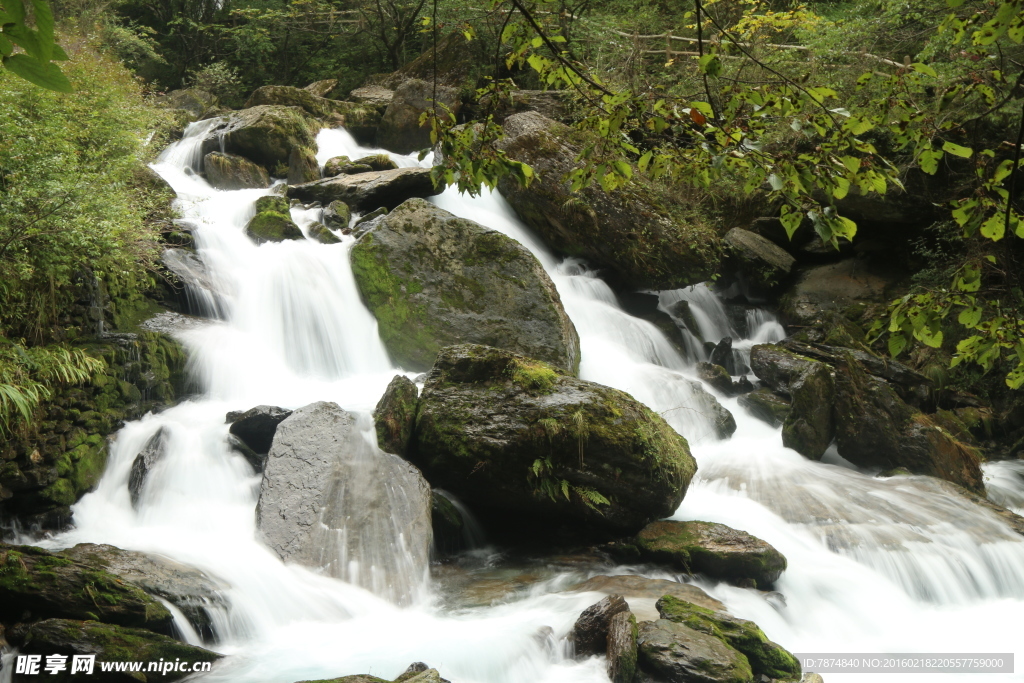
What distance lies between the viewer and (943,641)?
5895mm

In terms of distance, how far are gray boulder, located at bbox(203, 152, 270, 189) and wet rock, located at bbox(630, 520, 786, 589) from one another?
11.3m

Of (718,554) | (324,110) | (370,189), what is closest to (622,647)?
(718,554)

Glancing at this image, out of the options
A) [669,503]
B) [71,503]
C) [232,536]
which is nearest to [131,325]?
[71,503]

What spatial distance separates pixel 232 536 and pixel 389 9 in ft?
65.6

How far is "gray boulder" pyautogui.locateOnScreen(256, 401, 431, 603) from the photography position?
5895mm

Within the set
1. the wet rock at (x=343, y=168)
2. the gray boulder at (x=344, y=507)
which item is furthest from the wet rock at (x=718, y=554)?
the wet rock at (x=343, y=168)

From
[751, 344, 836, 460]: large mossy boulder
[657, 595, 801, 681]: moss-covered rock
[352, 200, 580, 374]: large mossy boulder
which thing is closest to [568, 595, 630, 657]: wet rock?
[657, 595, 801, 681]: moss-covered rock

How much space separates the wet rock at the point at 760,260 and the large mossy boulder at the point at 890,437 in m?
4.38

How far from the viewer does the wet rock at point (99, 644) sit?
420cm

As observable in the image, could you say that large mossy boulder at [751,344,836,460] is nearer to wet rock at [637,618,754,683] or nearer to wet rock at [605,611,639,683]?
wet rock at [637,618,754,683]

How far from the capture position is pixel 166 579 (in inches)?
200

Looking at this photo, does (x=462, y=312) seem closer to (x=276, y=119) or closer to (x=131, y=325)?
(x=131, y=325)

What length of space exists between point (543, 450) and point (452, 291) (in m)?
3.89

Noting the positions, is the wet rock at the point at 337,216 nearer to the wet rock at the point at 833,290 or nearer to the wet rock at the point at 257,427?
the wet rock at the point at 257,427
